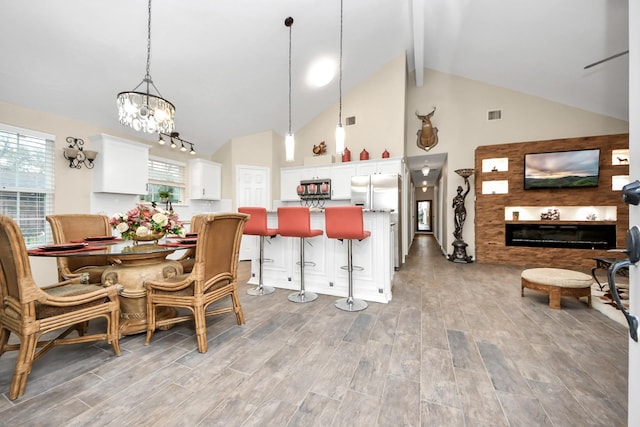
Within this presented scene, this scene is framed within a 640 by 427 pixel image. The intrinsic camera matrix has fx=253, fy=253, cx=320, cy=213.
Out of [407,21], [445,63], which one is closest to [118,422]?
[407,21]

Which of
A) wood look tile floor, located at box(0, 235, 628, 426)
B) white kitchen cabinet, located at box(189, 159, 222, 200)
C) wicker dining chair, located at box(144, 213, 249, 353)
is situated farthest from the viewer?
white kitchen cabinet, located at box(189, 159, 222, 200)

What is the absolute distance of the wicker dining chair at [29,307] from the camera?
149cm

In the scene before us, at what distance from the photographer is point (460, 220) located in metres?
5.68

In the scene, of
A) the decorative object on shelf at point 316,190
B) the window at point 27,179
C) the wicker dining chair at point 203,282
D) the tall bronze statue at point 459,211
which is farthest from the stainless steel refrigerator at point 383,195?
the window at point 27,179

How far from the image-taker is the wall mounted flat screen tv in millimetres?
4781

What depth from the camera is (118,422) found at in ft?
4.27

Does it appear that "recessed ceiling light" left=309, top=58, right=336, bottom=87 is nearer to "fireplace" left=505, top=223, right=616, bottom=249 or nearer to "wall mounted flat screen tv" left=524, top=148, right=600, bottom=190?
"wall mounted flat screen tv" left=524, top=148, right=600, bottom=190

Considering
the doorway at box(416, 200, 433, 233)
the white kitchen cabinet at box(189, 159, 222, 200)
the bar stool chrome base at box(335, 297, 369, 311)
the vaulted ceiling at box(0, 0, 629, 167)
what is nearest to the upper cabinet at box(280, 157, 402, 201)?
the vaulted ceiling at box(0, 0, 629, 167)

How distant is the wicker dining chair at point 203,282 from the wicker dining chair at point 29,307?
11.0 inches

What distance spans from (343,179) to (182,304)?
4.03 metres

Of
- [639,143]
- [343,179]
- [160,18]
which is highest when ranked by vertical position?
[160,18]

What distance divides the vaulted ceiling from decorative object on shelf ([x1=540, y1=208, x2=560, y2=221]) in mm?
2031

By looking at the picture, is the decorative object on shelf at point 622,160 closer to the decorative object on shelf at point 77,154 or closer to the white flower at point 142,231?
the white flower at point 142,231

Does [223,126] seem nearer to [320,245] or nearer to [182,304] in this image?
[320,245]
